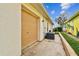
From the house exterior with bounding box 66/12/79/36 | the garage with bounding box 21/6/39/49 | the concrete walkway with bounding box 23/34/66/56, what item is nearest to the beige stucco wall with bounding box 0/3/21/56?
the garage with bounding box 21/6/39/49

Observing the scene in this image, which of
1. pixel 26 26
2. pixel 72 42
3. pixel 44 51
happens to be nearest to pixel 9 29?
pixel 26 26

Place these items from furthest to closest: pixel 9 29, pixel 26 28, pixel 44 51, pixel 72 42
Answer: pixel 72 42
pixel 26 28
pixel 44 51
pixel 9 29

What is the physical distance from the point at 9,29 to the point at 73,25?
2.84 m

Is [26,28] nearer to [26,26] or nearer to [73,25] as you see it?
[26,26]

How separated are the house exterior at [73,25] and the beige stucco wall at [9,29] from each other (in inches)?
83.5

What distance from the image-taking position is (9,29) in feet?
11.2

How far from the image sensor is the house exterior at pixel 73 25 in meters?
4.91

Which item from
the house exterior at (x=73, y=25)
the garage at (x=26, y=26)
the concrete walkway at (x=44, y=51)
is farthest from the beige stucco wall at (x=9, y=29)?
the house exterior at (x=73, y=25)

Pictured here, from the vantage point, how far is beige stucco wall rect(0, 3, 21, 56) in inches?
126

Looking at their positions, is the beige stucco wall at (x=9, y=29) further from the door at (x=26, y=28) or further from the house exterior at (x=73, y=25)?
the house exterior at (x=73, y=25)

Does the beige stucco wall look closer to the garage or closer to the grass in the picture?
the garage

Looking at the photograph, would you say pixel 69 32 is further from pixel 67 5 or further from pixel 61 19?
pixel 67 5

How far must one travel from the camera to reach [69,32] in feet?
17.3

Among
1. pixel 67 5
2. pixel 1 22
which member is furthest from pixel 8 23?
pixel 67 5
